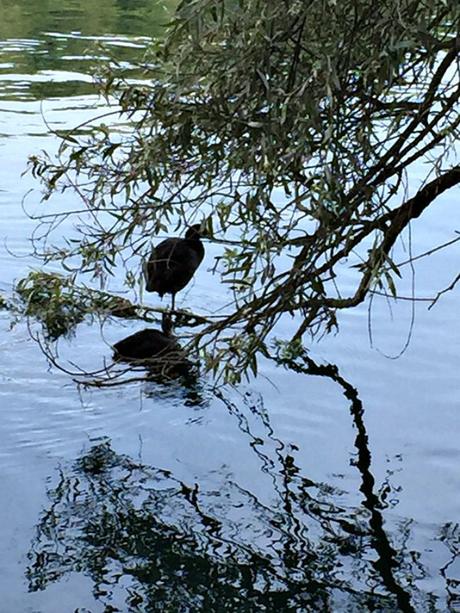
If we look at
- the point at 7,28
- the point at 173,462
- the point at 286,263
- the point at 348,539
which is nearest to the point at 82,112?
the point at 286,263

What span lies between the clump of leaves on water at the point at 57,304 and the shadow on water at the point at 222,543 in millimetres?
1274

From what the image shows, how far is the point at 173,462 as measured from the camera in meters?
6.16

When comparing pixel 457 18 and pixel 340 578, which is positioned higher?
pixel 457 18

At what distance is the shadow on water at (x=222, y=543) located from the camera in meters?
4.98

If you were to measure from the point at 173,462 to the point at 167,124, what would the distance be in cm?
195

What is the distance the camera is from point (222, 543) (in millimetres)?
5371

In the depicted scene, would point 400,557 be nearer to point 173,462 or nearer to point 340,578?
point 340,578

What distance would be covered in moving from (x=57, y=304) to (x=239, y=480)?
75.8 inches

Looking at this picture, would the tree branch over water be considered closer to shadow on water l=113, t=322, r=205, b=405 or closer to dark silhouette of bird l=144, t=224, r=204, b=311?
shadow on water l=113, t=322, r=205, b=405

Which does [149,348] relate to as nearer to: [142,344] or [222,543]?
[142,344]

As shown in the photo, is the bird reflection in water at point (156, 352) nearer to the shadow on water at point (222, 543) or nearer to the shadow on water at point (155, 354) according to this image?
the shadow on water at point (155, 354)

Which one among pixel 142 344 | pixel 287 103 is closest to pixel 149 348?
pixel 142 344

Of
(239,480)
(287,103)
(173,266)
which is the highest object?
(287,103)

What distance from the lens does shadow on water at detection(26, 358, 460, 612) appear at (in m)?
4.98
